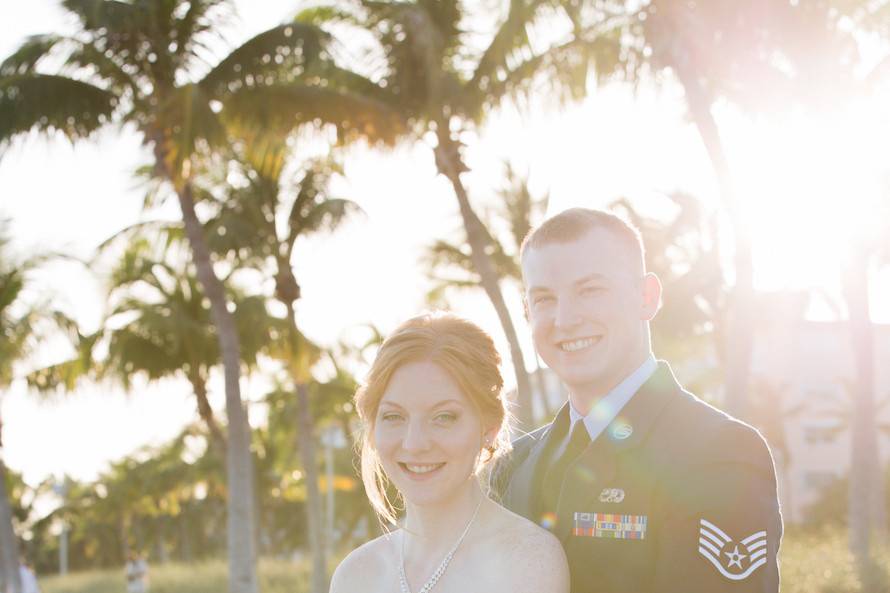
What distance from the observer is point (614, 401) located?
11.0 ft

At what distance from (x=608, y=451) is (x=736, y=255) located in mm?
11973

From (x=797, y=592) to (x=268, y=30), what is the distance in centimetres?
1061

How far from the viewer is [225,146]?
17.3 m

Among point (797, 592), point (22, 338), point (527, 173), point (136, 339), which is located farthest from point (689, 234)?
point (797, 592)

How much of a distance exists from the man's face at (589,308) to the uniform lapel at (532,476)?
232 millimetres

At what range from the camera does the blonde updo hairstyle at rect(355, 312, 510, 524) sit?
3.42 meters

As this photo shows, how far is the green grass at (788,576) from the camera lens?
1377cm

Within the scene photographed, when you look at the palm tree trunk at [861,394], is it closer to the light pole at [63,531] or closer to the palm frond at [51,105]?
the palm frond at [51,105]

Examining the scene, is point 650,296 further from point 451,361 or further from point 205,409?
point 205,409

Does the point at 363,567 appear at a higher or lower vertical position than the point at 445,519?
lower

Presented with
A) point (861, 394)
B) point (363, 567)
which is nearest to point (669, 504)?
point (363, 567)

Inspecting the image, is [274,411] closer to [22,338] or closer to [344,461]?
[344,461]

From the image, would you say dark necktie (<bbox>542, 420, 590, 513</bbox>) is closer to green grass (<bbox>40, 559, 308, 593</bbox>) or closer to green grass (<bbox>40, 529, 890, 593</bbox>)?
green grass (<bbox>40, 529, 890, 593</bbox>)

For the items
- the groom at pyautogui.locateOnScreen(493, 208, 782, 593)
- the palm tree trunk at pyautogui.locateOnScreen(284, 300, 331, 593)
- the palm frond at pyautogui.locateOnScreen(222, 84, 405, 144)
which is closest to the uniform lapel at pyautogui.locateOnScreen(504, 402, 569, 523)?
the groom at pyautogui.locateOnScreen(493, 208, 782, 593)
